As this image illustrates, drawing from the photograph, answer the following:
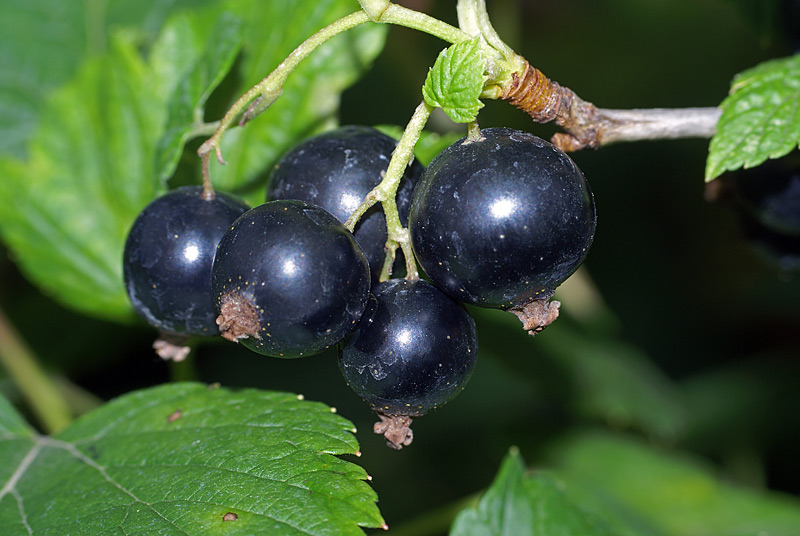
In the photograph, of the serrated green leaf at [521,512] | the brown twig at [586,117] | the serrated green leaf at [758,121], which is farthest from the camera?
the serrated green leaf at [521,512]

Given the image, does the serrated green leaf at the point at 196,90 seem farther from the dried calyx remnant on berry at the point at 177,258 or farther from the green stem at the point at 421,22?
the green stem at the point at 421,22

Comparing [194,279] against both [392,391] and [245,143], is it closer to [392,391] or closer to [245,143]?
[392,391]

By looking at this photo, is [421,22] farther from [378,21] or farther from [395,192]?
[395,192]

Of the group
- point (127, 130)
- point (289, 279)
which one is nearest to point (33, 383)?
point (127, 130)

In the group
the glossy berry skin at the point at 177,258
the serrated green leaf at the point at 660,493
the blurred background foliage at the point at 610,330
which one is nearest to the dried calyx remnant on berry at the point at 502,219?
the glossy berry skin at the point at 177,258

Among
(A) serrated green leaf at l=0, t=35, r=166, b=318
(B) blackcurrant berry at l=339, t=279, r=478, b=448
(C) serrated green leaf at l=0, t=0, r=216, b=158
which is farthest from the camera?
(C) serrated green leaf at l=0, t=0, r=216, b=158

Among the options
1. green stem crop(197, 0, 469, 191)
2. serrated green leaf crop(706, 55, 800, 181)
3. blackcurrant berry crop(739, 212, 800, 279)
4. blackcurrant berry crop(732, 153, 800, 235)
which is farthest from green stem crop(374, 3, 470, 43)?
blackcurrant berry crop(739, 212, 800, 279)

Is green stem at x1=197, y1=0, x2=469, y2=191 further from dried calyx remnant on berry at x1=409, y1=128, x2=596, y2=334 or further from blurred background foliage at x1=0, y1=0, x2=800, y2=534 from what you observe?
blurred background foliage at x1=0, y1=0, x2=800, y2=534
